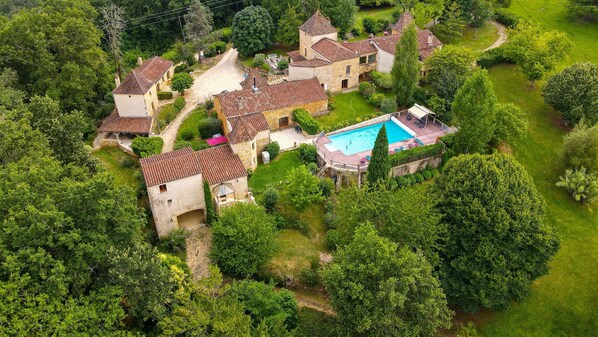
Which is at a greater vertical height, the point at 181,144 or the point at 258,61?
the point at 258,61

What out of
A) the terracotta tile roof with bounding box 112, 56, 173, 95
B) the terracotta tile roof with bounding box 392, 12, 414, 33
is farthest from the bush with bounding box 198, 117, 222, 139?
the terracotta tile roof with bounding box 392, 12, 414, 33

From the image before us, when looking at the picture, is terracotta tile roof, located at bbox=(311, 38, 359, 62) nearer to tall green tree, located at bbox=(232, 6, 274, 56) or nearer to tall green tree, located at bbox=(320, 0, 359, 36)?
tall green tree, located at bbox=(232, 6, 274, 56)

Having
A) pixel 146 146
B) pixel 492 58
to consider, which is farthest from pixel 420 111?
pixel 146 146

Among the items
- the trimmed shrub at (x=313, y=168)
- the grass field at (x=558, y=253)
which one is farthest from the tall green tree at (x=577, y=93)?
the trimmed shrub at (x=313, y=168)

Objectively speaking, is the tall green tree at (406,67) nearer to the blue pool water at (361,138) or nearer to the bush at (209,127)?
the blue pool water at (361,138)

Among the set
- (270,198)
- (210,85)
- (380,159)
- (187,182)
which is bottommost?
(210,85)

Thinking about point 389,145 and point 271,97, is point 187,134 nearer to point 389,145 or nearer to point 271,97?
point 271,97
